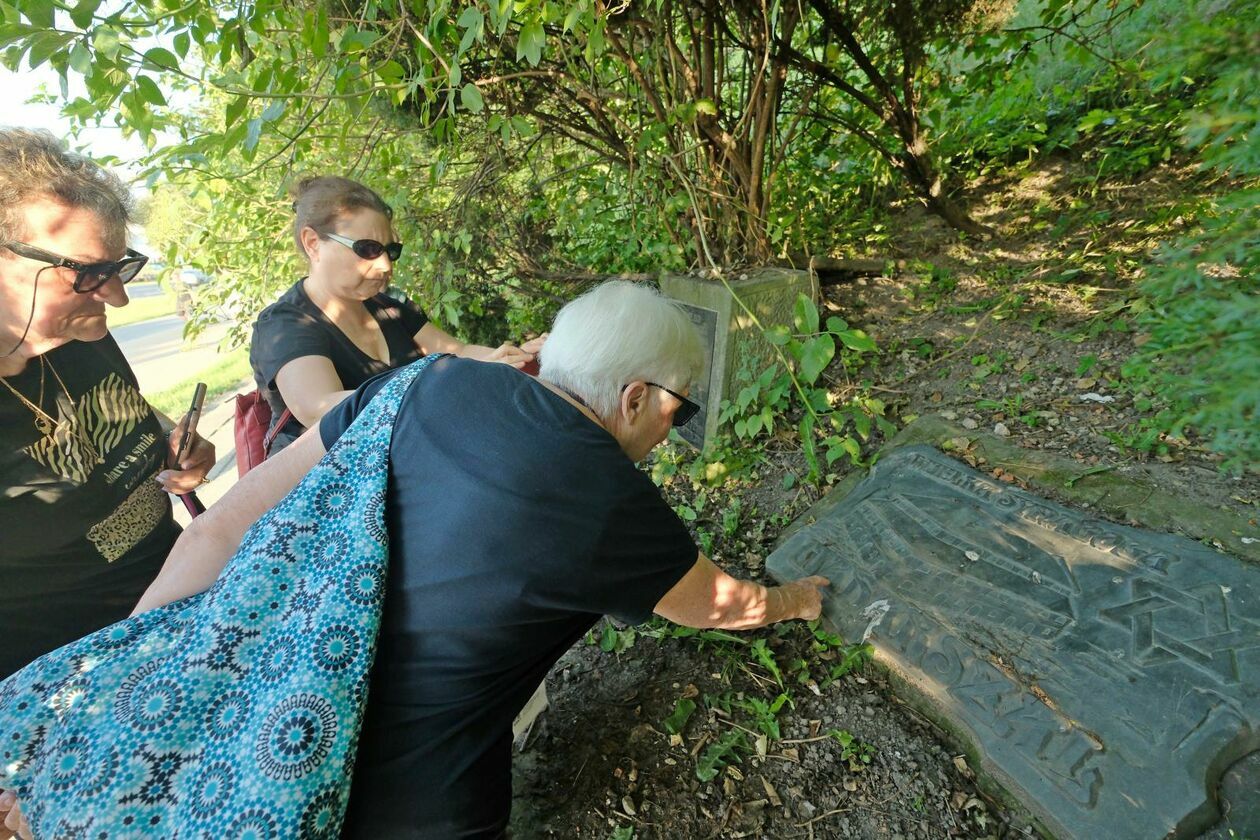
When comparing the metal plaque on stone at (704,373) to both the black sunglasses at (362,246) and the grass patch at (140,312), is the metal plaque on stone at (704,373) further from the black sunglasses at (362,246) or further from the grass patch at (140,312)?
the grass patch at (140,312)

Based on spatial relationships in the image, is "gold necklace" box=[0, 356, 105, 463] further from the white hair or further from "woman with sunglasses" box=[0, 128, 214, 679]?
the white hair

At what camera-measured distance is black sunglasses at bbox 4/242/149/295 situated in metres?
1.46

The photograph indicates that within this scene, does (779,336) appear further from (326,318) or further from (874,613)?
(326,318)

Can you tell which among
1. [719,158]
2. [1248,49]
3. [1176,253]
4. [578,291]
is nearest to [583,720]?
[1176,253]

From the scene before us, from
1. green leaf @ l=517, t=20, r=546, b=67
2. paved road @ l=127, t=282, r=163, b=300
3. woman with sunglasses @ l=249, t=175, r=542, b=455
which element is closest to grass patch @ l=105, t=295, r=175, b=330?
paved road @ l=127, t=282, r=163, b=300

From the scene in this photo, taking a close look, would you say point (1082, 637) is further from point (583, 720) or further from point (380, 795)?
point (380, 795)

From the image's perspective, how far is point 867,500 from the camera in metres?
2.29

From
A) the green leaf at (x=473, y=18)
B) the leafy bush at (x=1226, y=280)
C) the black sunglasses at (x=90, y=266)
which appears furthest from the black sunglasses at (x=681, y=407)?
the black sunglasses at (x=90, y=266)

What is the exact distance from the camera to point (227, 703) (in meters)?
1.07

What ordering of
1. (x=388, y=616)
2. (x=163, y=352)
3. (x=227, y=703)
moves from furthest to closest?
1. (x=163, y=352)
2. (x=388, y=616)
3. (x=227, y=703)

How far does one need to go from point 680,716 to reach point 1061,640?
40.7 inches

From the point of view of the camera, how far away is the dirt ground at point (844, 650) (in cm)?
163

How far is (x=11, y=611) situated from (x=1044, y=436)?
3.13 m

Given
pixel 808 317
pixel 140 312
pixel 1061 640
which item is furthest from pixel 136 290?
pixel 1061 640
